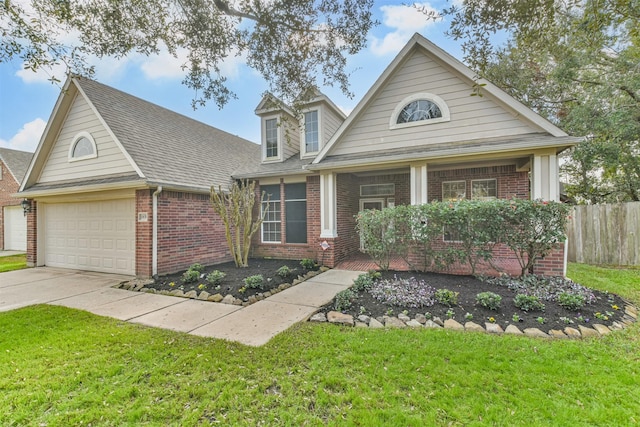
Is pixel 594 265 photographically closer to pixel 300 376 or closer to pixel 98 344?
pixel 300 376

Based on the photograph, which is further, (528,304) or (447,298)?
(447,298)

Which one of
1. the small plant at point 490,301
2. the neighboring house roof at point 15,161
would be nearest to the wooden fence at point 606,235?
the small plant at point 490,301

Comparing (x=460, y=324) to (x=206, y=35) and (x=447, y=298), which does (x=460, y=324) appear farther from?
(x=206, y=35)

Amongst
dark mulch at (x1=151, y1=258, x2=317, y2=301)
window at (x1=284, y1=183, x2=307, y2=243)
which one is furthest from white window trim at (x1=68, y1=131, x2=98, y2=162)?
window at (x1=284, y1=183, x2=307, y2=243)

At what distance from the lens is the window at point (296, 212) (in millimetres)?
10195

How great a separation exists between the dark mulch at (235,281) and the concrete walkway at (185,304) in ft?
1.42

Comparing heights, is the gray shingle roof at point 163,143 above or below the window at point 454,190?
above

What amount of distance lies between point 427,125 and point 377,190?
355cm

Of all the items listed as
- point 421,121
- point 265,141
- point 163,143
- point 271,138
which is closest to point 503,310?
point 421,121

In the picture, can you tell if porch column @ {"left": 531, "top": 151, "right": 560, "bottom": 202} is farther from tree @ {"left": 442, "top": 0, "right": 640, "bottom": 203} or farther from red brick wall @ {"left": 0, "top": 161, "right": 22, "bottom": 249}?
red brick wall @ {"left": 0, "top": 161, "right": 22, "bottom": 249}

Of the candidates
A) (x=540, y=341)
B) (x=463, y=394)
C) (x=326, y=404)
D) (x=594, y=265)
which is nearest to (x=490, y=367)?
(x=463, y=394)

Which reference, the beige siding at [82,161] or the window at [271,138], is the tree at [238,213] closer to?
the beige siding at [82,161]

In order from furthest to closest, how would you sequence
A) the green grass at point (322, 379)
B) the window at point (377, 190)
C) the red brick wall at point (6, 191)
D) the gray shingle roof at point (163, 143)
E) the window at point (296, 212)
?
the red brick wall at point (6, 191)
the window at point (377, 190)
the window at point (296, 212)
the gray shingle roof at point (163, 143)
the green grass at point (322, 379)

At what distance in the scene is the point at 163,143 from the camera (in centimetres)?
982
